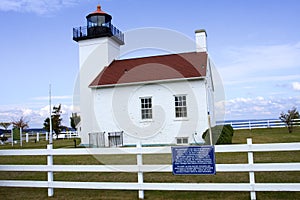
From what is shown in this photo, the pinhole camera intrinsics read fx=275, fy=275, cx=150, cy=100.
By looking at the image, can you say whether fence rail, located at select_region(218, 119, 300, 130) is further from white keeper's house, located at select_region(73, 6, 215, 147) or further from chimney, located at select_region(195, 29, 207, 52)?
chimney, located at select_region(195, 29, 207, 52)

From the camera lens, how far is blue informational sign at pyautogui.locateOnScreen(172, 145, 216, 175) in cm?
525

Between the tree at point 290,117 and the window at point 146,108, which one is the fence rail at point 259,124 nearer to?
the tree at point 290,117

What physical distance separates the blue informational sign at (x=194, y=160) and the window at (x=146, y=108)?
1144 centimetres

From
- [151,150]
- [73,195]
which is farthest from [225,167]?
[73,195]

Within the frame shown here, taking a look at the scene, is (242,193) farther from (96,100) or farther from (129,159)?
(96,100)

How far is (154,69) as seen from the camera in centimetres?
1780

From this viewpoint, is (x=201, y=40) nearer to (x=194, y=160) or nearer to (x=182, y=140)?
(x=182, y=140)

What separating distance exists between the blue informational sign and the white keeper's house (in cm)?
1044

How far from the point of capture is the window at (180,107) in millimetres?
16375

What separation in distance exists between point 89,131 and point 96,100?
242 cm

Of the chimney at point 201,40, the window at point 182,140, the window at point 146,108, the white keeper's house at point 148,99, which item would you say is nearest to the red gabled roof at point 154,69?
the white keeper's house at point 148,99

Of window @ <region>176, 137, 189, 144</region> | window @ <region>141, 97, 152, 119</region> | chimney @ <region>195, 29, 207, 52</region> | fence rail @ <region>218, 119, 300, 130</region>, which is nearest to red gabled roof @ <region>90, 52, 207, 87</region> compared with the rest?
chimney @ <region>195, 29, 207, 52</region>

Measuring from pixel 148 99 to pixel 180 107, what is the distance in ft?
6.71

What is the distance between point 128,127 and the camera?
1727cm
